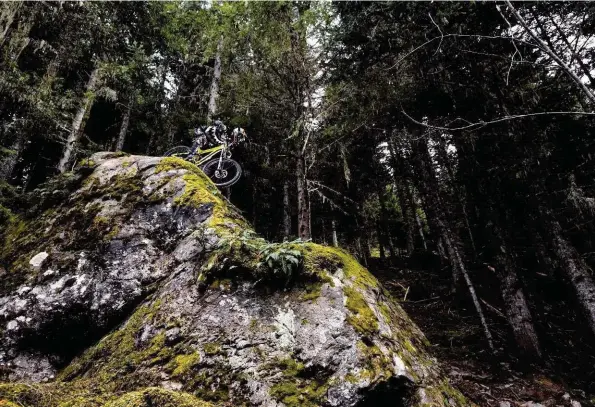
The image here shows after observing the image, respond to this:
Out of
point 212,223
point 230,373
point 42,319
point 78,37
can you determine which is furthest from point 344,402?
point 78,37

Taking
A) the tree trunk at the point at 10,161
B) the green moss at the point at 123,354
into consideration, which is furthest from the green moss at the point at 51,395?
the tree trunk at the point at 10,161

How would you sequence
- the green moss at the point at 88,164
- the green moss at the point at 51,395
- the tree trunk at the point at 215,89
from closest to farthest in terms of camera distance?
the green moss at the point at 51,395 < the green moss at the point at 88,164 < the tree trunk at the point at 215,89

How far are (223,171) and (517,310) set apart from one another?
864 cm

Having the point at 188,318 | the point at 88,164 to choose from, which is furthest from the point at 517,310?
the point at 88,164

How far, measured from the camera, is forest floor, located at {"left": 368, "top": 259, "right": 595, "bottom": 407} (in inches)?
244

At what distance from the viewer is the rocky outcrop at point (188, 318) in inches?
127

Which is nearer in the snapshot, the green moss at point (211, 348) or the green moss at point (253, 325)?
the green moss at point (211, 348)

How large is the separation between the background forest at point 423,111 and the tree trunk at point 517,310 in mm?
25

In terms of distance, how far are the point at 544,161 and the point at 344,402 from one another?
23.2 ft

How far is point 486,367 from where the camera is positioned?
739 centimetres

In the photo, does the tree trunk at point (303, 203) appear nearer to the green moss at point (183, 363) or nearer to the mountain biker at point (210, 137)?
the mountain biker at point (210, 137)

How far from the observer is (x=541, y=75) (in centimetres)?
795

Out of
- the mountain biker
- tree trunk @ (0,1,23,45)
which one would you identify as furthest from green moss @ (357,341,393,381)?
tree trunk @ (0,1,23,45)

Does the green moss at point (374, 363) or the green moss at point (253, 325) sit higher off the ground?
the green moss at point (253, 325)
